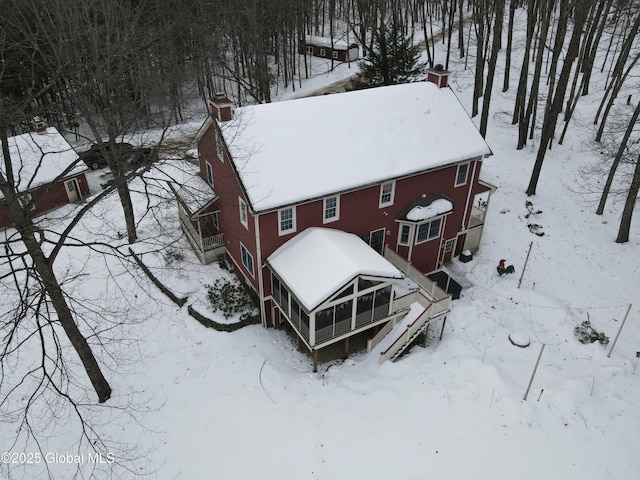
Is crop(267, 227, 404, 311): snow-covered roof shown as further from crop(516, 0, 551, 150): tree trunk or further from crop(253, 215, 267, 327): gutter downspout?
crop(516, 0, 551, 150): tree trunk

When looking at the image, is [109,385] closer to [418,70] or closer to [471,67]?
[418,70]

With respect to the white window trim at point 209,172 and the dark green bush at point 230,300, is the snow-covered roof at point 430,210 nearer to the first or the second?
the dark green bush at point 230,300

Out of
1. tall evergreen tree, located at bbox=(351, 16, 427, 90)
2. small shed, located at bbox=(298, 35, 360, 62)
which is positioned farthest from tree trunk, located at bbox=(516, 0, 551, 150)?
small shed, located at bbox=(298, 35, 360, 62)

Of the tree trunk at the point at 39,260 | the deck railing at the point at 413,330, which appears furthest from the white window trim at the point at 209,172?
the deck railing at the point at 413,330

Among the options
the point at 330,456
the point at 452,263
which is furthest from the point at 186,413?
the point at 452,263

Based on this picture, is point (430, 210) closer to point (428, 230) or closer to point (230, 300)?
point (428, 230)

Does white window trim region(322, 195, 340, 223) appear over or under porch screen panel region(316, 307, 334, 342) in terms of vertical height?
over
